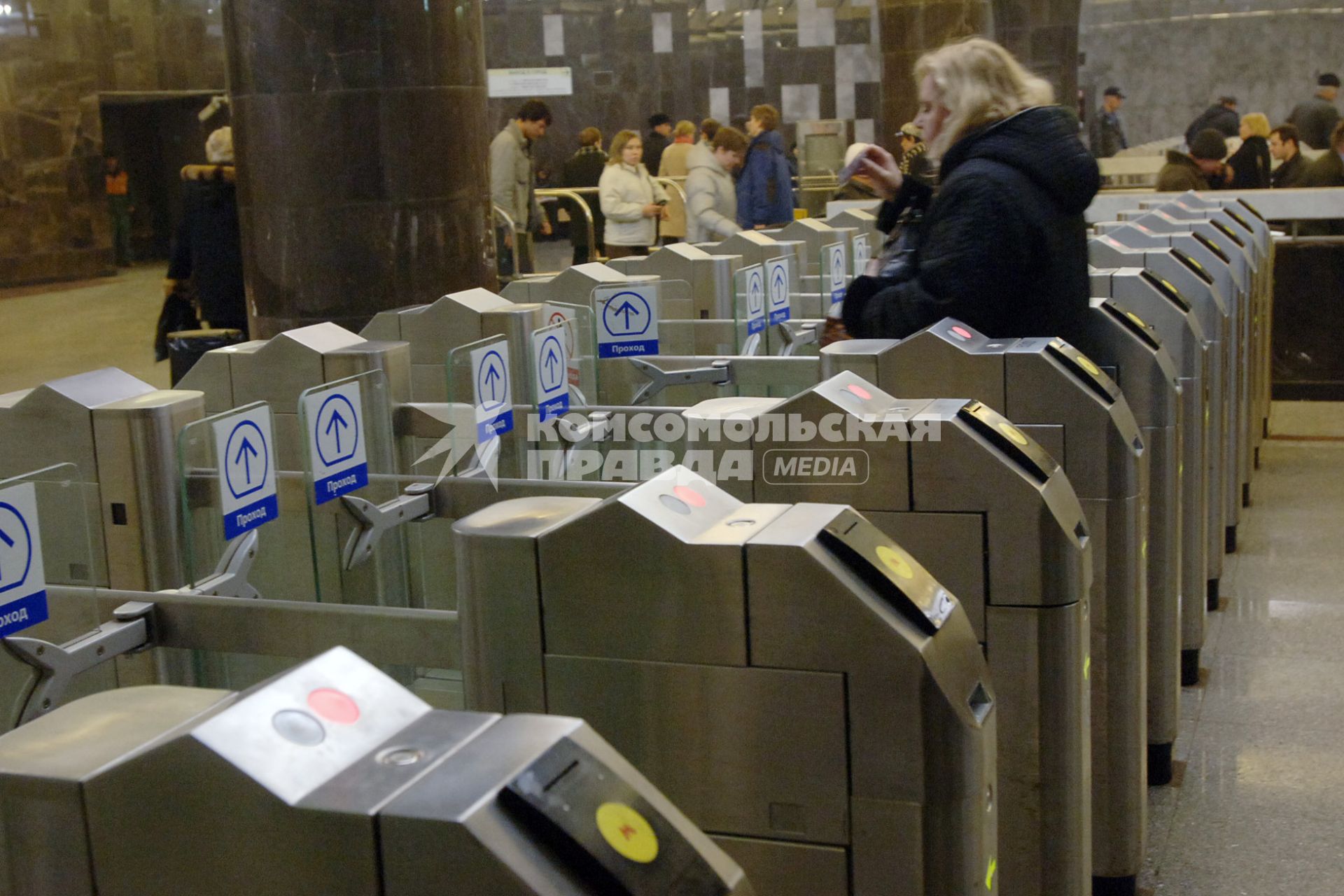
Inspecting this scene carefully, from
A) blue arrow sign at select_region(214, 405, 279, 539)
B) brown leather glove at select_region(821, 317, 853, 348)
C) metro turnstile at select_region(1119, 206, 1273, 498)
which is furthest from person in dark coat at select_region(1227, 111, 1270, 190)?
blue arrow sign at select_region(214, 405, 279, 539)

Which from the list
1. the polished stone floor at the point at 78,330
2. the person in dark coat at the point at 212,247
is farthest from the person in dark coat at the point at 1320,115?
the person in dark coat at the point at 212,247

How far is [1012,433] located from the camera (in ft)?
7.23

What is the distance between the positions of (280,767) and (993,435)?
1382 millimetres

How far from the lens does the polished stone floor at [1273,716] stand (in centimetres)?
302

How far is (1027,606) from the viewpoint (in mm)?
2168

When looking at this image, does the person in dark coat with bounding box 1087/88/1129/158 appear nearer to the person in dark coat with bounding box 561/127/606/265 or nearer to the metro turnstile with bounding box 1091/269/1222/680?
the person in dark coat with bounding box 561/127/606/265

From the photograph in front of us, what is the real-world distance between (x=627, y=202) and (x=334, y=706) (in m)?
7.76

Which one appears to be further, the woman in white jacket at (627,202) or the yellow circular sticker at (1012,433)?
the woman in white jacket at (627,202)

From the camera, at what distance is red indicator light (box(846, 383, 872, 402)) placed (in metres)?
2.29

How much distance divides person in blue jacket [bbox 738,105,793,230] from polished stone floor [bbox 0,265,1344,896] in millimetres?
3032

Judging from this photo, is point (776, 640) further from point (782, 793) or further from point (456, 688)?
point (456, 688)

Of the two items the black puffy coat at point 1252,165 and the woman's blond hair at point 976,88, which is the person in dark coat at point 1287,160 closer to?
the black puffy coat at point 1252,165

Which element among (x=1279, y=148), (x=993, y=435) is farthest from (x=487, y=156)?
(x=1279, y=148)

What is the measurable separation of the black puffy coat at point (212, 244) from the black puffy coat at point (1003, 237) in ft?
11.8
